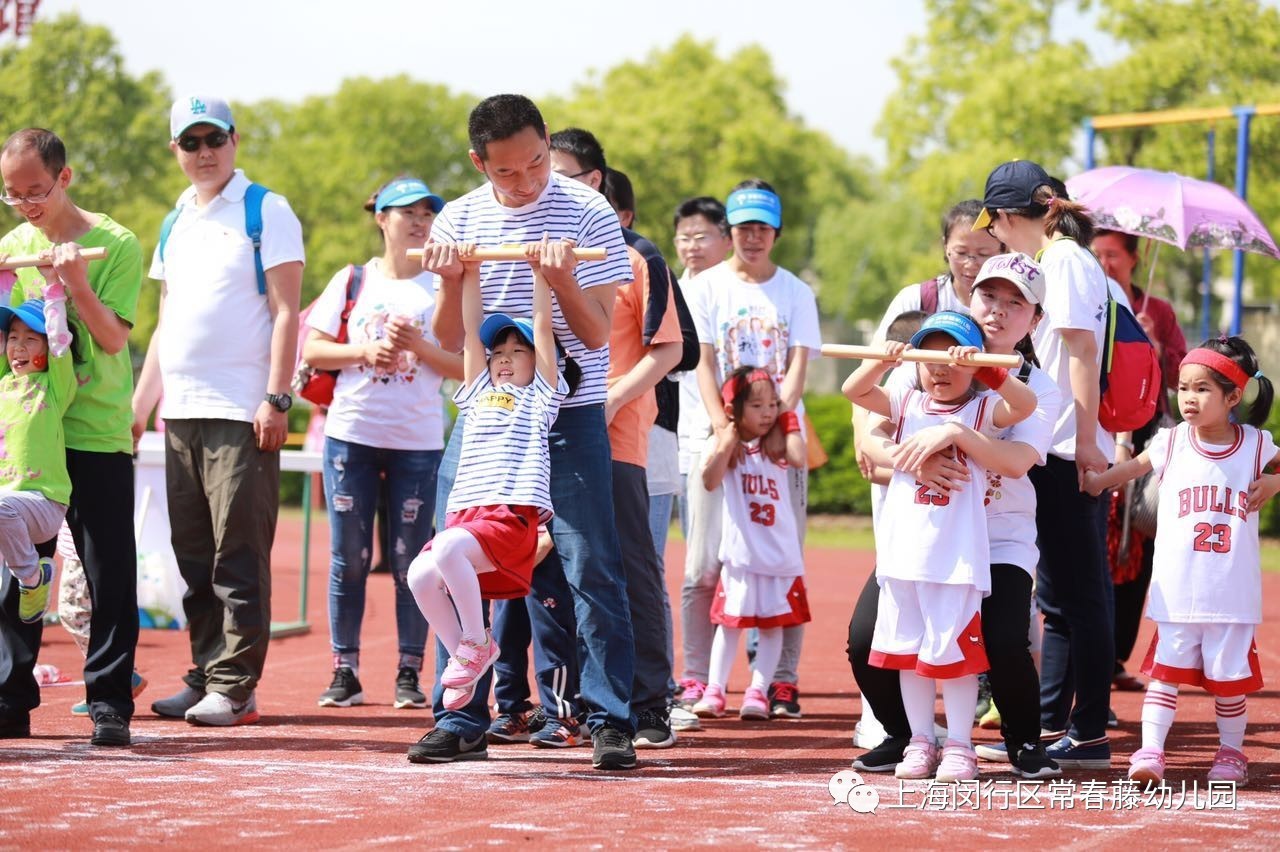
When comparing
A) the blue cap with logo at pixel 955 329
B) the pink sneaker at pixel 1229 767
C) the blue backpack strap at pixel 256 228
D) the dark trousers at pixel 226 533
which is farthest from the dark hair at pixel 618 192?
the pink sneaker at pixel 1229 767

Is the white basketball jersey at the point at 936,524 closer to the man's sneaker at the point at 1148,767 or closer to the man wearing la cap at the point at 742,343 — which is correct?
the man's sneaker at the point at 1148,767

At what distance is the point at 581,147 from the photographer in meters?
7.11

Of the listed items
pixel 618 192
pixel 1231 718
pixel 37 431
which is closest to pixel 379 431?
pixel 618 192

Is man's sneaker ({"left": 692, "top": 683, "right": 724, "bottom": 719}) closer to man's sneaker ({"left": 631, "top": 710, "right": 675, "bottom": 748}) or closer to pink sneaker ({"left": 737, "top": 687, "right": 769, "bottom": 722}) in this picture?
pink sneaker ({"left": 737, "top": 687, "right": 769, "bottom": 722})

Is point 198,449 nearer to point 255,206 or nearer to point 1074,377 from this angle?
point 255,206

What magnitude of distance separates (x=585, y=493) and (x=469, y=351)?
2.01 feet

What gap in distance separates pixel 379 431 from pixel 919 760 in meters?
3.33

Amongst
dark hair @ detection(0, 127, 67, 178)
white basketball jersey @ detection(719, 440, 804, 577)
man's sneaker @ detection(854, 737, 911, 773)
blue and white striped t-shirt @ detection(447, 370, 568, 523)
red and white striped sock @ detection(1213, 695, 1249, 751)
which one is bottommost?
man's sneaker @ detection(854, 737, 911, 773)

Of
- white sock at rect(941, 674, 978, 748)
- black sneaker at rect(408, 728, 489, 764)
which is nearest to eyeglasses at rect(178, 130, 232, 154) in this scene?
black sneaker at rect(408, 728, 489, 764)

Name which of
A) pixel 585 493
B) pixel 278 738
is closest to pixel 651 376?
pixel 585 493

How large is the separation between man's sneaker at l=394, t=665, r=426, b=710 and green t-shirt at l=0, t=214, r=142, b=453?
1.80 meters

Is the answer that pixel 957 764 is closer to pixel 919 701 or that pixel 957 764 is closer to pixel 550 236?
pixel 919 701

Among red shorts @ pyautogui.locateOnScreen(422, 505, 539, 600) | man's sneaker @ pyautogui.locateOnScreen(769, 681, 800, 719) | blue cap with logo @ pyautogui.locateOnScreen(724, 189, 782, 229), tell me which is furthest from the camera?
blue cap with logo @ pyautogui.locateOnScreen(724, 189, 782, 229)

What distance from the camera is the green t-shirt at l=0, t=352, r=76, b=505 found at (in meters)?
6.28
